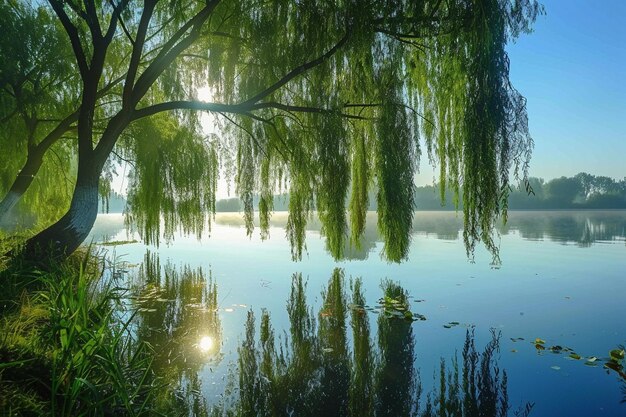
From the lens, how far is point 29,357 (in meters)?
2.49

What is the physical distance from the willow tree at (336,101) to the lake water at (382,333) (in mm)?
1052

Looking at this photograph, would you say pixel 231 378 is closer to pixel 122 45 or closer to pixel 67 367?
pixel 67 367

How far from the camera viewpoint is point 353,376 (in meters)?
3.76

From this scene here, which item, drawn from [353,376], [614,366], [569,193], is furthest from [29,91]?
[569,193]

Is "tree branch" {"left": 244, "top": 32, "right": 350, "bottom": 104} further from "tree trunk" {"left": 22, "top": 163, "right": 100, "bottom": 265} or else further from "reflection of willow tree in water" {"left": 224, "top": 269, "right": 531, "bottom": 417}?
"reflection of willow tree in water" {"left": 224, "top": 269, "right": 531, "bottom": 417}

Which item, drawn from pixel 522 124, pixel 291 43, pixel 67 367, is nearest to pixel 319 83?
pixel 291 43

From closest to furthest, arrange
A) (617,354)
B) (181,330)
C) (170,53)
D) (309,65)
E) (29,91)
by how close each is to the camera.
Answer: (617,354)
(181,330)
(309,65)
(170,53)
(29,91)

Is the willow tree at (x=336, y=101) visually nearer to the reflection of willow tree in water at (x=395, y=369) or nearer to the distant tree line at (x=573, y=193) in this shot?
the reflection of willow tree in water at (x=395, y=369)

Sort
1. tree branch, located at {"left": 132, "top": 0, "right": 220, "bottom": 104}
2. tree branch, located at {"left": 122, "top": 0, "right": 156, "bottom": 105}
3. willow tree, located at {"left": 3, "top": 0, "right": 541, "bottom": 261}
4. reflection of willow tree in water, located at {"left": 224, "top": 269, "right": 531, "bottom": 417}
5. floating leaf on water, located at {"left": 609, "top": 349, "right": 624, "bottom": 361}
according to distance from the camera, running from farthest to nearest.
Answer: tree branch, located at {"left": 122, "top": 0, "right": 156, "bottom": 105}, tree branch, located at {"left": 132, "top": 0, "right": 220, "bottom": 104}, willow tree, located at {"left": 3, "top": 0, "right": 541, "bottom": 261}, floating leaf on water, located at {"left": 609, "top": 349, "right": 624, "bottom": 361}, reflection of willow tree in water, located at {"left": 224, "top": 269, "right": 531, "bottom": 417}

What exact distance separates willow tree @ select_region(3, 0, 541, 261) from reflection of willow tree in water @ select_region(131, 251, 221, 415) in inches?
57.6

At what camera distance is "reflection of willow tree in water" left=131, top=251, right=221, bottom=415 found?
3.36 metres

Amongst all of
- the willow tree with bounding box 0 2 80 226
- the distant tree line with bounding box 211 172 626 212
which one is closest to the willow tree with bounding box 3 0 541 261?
the willow tree with bounding box 0 2 80 226

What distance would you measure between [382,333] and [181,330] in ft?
7.46

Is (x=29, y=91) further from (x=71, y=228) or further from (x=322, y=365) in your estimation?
(x=322, y=365)
